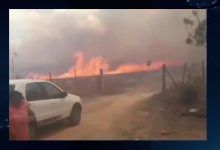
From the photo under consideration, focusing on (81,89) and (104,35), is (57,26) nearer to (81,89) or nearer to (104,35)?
(104,35)

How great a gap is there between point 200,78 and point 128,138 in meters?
A: 0.80

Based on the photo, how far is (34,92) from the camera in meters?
2.57

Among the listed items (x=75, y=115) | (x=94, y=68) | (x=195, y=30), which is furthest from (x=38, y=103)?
(x=195, y=30)

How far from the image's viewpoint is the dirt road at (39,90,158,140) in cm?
255

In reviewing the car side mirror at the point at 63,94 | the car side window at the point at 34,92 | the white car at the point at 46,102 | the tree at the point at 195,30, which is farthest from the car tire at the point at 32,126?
the tree at the point at 195,30

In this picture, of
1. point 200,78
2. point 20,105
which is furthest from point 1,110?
point 200,78

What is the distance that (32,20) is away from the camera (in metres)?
2.59

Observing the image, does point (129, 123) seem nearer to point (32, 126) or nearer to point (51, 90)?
point (51, 90)

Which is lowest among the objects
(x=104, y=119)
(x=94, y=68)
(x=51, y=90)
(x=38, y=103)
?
(x=104, y=119)

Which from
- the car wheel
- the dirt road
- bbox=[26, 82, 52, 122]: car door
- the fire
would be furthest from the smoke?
the car wheel

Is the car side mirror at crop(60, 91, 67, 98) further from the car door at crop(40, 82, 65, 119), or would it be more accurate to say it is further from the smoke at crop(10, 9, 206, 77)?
the smoke at crop(10, 9, 206, 77)

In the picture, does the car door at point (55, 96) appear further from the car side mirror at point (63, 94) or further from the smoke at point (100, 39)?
the smoke at point (100, 39)

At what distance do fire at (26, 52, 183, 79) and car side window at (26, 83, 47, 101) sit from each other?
0.26ft

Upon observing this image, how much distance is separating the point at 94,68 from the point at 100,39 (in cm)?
26
